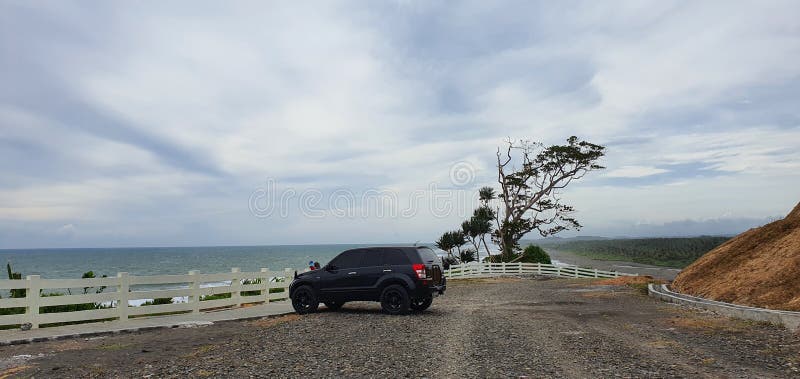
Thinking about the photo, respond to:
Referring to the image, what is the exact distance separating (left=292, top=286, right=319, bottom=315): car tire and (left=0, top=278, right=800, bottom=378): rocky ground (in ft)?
4.20

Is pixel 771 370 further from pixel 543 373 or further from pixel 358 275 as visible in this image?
pixel 358 275

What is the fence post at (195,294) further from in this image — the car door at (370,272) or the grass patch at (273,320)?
the car door at (370,272)

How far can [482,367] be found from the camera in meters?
8.30

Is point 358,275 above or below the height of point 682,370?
above

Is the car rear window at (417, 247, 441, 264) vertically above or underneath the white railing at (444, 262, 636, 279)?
above

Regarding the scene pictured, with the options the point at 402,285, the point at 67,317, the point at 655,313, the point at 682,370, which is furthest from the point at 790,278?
the point at 67,317

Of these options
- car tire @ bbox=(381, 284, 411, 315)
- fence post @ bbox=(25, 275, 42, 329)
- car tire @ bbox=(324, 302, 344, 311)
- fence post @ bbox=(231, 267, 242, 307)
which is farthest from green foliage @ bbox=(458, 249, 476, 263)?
fence post @ bbox=(25, 275, 42, 329)

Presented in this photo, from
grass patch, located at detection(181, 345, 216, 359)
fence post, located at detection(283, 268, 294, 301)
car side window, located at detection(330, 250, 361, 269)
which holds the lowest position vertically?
grass patch, located at detection(181, 345, 216, 359)

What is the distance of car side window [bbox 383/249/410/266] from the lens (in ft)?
51.2

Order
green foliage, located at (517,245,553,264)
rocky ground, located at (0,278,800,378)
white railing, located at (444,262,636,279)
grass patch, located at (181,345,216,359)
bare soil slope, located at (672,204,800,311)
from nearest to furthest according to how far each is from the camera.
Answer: rocky ground, located at (0,278,800,378) < grass patch, located at (181,345,216,359) < bare soil slope, located at (672,204,800,311) < white railing, located at (444,262,636,279) < green foliage, located at (517,245,553,264)

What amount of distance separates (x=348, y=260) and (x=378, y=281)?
1361 mm

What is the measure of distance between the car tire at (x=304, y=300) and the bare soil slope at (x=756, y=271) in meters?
12.4

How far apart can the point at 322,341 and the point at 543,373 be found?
191 inches

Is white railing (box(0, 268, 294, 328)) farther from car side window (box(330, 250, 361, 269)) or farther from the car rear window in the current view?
the car rear window
